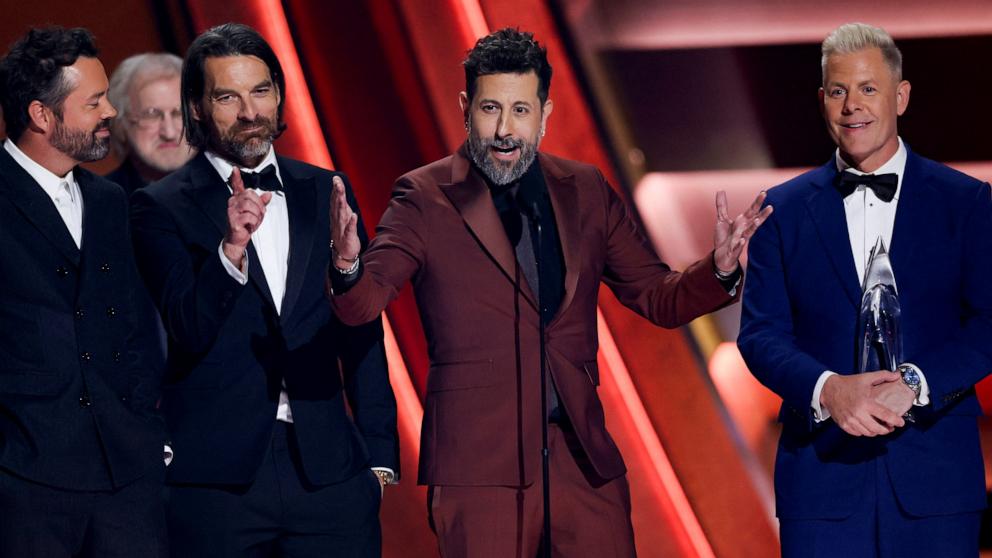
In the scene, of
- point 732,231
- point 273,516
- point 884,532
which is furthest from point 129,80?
point 884,532

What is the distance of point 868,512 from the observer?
3246mm

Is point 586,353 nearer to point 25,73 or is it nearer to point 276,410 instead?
point 276,410

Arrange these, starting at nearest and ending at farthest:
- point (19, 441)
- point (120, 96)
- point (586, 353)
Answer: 1. point (19, 441)
2. point (586, 353)
3. point (120, 96)

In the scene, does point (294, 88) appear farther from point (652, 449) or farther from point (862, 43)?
point (862, 43)

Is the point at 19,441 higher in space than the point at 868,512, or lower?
higher

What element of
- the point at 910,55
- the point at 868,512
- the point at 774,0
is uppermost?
the point at 774,0

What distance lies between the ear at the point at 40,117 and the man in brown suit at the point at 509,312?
0.82 meters

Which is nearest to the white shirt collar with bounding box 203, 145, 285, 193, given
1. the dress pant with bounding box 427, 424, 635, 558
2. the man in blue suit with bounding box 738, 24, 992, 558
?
the dress pant with bounding box 427, 424, 635, 558

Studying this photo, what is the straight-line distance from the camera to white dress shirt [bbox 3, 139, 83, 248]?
326 centimetres

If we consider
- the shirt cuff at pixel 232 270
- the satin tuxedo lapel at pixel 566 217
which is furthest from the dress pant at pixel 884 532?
the shirt cuff at pixel 232 270

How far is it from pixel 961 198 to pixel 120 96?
263cm

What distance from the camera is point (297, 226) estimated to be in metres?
3.41

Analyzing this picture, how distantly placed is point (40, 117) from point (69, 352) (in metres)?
0.58

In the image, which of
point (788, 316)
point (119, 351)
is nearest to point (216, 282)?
point (119, 351)
